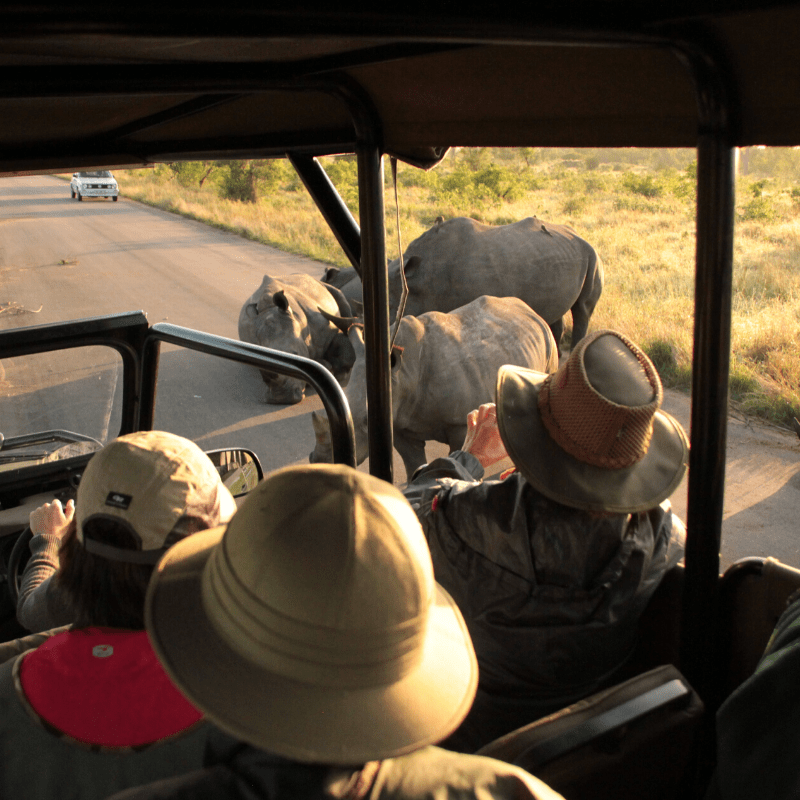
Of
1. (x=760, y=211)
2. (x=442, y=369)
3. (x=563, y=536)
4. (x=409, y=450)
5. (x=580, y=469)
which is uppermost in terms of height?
(x=580, y=469)

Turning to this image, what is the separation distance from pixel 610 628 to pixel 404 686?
1.06 meters

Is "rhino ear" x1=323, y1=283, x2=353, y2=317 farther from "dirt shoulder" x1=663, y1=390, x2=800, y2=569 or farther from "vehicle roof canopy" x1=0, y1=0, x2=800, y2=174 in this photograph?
"vehicle roof canopy" x1=0, y1=0, x2=800, y2=174

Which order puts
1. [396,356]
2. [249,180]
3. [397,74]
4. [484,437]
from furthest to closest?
[249,180] < [396,356] < [484,437] < [397,74]

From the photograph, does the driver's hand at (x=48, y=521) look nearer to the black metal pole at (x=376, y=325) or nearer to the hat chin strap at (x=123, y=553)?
the hat chin strap at (x=123, y=553)

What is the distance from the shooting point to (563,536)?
1885mm

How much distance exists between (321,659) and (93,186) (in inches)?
1288

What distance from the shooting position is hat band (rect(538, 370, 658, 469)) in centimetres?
Answer: 181

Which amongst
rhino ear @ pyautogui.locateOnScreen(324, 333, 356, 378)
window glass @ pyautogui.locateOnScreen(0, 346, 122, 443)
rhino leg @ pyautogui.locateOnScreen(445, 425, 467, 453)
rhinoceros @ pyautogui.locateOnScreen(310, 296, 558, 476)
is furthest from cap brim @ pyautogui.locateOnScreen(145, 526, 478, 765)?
rhino ear @ pyautogui.locateOnScreen(324, 333, 356, 378)

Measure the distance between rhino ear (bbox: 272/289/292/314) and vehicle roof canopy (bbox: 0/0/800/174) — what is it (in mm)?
4997

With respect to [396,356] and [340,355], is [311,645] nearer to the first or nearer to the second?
[396,356]

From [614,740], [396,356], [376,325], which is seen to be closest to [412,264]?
[396,356]

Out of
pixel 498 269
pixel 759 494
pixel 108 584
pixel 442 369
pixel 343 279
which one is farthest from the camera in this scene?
pixel 343 279

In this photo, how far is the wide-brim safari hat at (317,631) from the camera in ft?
3.05

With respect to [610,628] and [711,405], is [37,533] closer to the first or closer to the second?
[610,628]
